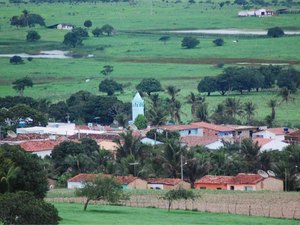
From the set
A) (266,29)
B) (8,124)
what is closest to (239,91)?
(8,124)

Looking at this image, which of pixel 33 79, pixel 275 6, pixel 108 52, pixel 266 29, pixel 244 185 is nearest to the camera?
pixel 244 185

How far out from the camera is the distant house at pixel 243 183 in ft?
210

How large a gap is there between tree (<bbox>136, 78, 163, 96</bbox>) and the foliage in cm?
5670

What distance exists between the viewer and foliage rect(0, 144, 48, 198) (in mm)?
49438

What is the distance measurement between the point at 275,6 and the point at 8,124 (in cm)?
9232

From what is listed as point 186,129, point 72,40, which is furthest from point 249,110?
point 72,40

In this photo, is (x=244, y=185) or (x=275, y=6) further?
(x=275, y=6)

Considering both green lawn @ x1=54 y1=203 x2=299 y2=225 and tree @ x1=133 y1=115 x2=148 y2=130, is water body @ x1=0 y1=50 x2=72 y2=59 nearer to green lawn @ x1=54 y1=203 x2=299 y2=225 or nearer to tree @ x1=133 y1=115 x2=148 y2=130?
tree @ x1=133 y1=115 x2=148 y2=130

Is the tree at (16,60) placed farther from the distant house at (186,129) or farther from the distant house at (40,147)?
the distant house at (40,147)

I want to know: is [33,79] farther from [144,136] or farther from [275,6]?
[275,6]

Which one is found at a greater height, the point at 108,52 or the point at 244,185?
the point at 108,52

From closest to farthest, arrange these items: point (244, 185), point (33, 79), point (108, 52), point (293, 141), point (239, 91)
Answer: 1. point (244, 185)
2. point (293, 141)
3. point (239, 91)
4. point (33, 79)
5. point (108, 52)

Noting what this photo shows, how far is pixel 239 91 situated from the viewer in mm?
110625

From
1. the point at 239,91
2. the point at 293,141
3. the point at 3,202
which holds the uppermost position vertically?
the point at 239,91
